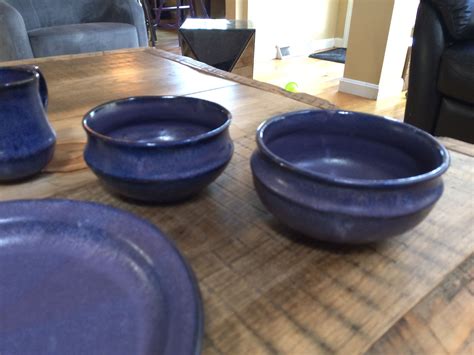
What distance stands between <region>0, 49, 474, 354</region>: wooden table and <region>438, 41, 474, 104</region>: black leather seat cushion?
0.92 m


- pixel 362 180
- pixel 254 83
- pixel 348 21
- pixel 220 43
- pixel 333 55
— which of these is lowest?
pixel 333 55

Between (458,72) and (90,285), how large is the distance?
1.43 metres

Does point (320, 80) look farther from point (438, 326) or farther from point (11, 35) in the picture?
point (438, 326)

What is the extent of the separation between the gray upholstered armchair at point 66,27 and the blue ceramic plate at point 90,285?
193cm

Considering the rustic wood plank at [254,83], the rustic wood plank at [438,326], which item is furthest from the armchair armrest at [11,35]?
the rustic wood plank at [438,326]

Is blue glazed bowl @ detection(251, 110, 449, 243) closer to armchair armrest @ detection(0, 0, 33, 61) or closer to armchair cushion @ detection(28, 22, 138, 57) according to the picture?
armchair armrest @ detection(0, 0, 33, 61)

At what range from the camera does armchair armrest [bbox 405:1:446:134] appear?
145 centimetres

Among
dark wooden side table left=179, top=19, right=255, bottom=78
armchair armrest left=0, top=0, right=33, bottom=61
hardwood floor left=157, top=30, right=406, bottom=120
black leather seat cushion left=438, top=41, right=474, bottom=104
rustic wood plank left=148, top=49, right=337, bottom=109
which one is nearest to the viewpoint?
rustic wood plank left=148, top=49, right=337, bottom=109

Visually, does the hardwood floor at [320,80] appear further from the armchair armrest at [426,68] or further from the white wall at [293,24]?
the armchair armrest at [426,68]

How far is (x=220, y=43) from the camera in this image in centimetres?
215

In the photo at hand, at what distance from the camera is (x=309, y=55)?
3816 millimetres

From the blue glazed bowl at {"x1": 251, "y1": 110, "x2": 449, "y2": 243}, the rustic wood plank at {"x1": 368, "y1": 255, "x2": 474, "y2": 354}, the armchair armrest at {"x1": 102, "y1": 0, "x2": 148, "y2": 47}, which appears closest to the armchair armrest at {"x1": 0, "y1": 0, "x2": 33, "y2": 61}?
the armchair armrest at {"x1": 102, "y1": 0, "x2": 148, "y2": 47}

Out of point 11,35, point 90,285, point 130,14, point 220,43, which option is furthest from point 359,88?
→ point 90,285

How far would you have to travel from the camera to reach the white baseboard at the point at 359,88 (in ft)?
8.40
